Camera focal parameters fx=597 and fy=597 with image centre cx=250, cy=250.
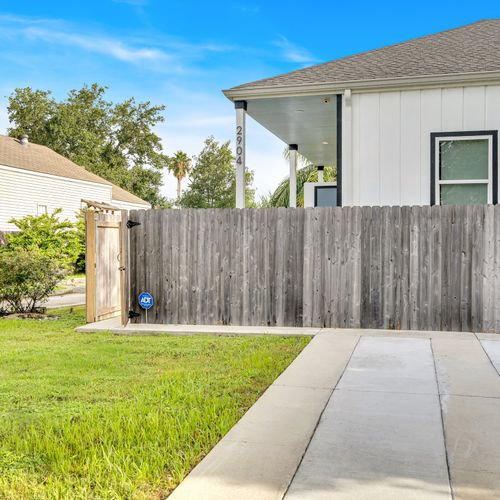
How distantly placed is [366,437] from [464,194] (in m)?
6.86

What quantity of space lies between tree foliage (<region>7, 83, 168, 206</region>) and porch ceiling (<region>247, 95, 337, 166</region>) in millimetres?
31614

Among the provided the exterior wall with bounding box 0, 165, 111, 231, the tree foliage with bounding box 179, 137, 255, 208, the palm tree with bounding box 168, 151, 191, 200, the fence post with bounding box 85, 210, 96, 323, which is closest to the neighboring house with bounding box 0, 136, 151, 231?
the exterior wall with bounding box 0, 165, 111, 231

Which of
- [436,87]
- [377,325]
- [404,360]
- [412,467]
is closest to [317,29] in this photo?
[436,87]

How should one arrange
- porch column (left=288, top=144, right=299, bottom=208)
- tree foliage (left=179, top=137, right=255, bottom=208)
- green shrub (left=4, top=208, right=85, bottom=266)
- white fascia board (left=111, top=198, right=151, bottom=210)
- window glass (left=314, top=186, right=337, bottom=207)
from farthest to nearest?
tree foliage (left=179, top=137, right=255, bottom=208) → white fascia board (left=111, top=198, right=151, bottom=210) → porch column (left=288, top=144, right=299, bottom=208) → window glass (left=314, top=186, right=337, bottom=207) → green shrub (left=4, top=208, right=85, bottom=266)

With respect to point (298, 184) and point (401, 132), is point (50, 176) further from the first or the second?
point (401, 132)

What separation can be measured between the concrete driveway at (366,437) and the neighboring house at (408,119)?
4317 mm

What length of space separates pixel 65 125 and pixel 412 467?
44365 millimetres

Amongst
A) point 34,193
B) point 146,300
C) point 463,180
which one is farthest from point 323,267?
point 34,193

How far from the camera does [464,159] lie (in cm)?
985

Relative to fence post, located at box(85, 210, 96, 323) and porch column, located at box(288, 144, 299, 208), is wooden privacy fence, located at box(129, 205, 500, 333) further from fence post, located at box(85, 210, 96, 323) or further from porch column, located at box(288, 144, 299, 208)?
porch column, located at box(288, 144, 299, 208)

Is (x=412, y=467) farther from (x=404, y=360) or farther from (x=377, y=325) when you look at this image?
(x=377, y=325)

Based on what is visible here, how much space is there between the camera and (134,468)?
3.41m

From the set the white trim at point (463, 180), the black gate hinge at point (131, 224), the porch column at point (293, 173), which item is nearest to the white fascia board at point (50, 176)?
the porch column at point (293, 173)

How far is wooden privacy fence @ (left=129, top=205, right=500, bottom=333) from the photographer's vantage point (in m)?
8.33
